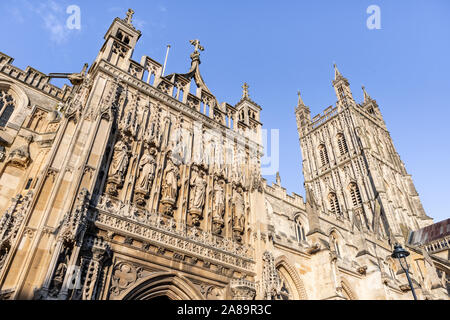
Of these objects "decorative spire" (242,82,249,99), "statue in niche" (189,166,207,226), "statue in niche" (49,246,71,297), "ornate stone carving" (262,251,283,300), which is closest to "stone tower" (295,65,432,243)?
"decorative spire" (242,82,249,99)

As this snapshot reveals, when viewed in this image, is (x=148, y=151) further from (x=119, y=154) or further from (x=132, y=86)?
(x=132, y=86)

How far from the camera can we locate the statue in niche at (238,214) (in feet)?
41.6

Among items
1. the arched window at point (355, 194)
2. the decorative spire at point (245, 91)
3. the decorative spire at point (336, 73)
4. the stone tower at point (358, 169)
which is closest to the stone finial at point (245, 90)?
the decorative spire at point (245, 91)

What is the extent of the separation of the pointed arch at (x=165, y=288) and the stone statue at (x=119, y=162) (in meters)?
3.28

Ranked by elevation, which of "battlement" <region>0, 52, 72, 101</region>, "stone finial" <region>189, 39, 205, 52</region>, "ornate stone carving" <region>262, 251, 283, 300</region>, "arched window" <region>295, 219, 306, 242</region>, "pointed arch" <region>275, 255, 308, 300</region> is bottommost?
"ornate stone carving" <region>262, 251, 283, 300</region>

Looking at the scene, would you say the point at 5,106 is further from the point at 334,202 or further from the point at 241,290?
the point at 334,202

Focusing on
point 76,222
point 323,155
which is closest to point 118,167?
point 76,222

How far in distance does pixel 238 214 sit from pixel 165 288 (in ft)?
14.7

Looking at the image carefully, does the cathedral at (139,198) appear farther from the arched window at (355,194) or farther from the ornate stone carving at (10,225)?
the arched window at (355,194)

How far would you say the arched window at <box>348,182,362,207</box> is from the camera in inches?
1572

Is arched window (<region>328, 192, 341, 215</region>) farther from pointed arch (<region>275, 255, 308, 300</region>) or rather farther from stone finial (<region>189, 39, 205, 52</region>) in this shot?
stone finial (<region>189, 39, 205, 52</region>)

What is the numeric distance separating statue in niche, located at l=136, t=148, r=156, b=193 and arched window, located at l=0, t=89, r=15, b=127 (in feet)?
24.1
